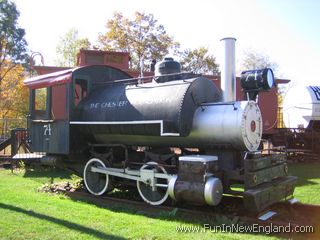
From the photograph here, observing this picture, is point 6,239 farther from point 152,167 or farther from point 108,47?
point 108,47

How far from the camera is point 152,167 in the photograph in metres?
8.55

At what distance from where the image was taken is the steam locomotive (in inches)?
294

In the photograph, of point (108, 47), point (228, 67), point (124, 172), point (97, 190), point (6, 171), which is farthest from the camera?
point (108, 47)

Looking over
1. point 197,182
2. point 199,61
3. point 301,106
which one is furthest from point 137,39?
point 197,182

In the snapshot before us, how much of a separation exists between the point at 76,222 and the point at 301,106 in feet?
50.2

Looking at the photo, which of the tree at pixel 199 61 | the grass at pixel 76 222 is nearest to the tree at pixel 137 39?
the tree at pixel 199 61

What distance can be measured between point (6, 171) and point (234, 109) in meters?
9.85

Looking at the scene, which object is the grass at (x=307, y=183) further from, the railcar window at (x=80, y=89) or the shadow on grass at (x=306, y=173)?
the railcar window at (x=80, y=89)

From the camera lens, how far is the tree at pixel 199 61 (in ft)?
137

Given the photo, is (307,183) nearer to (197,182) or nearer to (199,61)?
(197,182)

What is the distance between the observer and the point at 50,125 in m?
10.4

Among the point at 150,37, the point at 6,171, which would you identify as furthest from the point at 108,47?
the point at 6,171

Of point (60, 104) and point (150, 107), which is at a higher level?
point (60, 104)

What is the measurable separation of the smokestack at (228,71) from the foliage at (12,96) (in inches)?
1295
